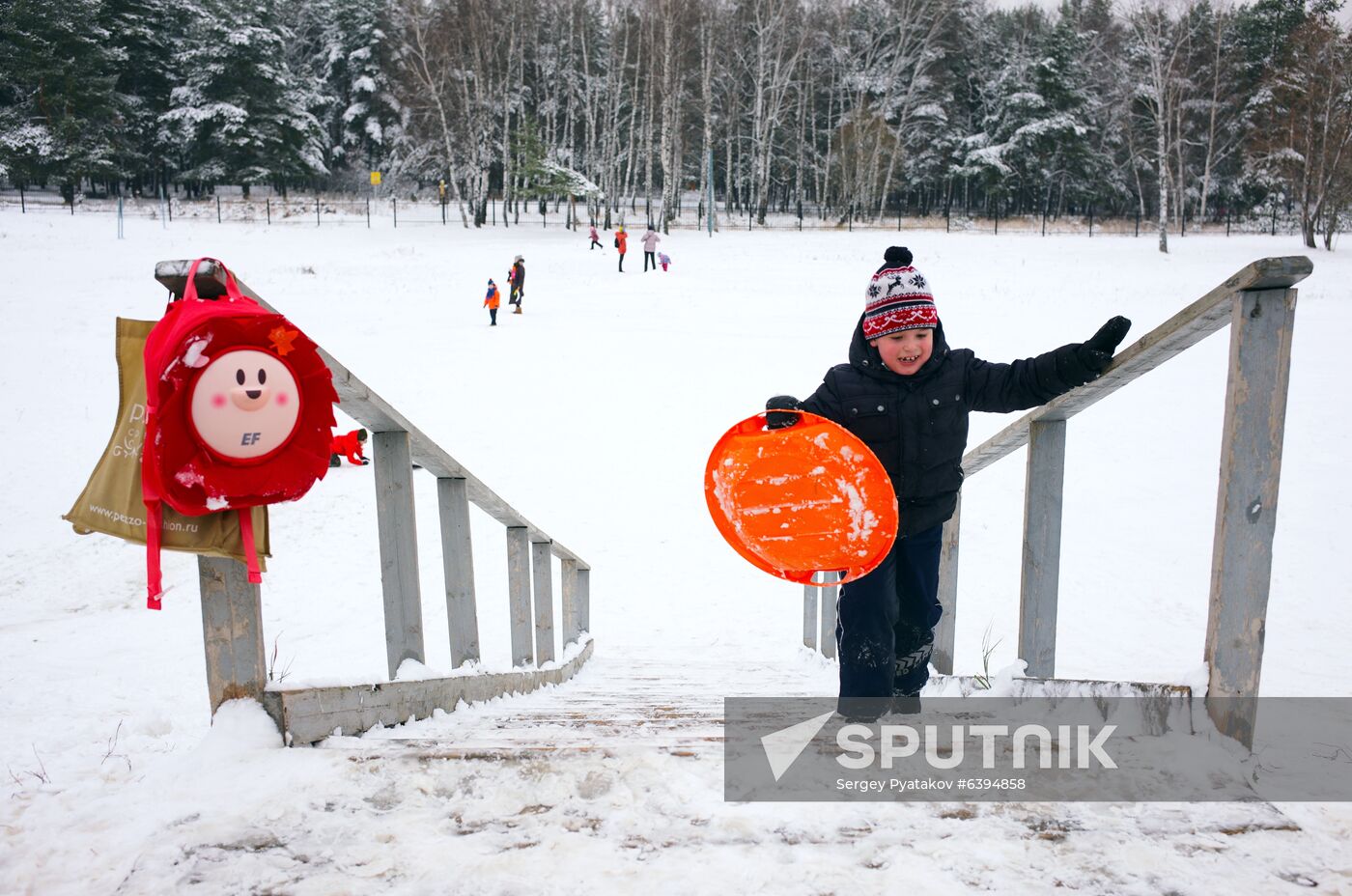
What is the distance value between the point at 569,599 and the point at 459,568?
2.97m

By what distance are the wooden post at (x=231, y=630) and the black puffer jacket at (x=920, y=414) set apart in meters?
1.86

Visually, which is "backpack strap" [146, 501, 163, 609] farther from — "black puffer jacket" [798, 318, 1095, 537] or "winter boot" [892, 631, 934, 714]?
"winter boot" [892, 631, 934, 714]

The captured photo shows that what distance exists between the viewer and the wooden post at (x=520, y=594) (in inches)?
182

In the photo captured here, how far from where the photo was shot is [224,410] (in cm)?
220

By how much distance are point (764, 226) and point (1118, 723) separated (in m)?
43.7

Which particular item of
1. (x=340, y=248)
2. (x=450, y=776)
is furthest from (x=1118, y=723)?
(x=340, y=248)

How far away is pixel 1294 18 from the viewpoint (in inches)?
1845

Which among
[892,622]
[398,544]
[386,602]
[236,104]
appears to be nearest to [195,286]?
[398,544]

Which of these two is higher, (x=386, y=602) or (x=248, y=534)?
(x=248, y=534)

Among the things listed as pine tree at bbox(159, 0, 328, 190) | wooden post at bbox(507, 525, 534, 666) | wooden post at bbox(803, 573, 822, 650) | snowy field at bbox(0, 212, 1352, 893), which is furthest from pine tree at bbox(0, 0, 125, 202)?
wooden post at bbox(507, 525, 534, 666)

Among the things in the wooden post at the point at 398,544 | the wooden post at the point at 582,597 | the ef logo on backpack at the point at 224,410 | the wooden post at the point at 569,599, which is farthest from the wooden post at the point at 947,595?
the wooden post at the point at 582,597

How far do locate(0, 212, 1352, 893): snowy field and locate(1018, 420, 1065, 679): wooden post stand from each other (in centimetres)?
114

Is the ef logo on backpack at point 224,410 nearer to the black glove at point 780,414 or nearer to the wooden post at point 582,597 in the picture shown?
the black glove at point 780,414

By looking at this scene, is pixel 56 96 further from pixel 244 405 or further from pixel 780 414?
pixel 780 414
